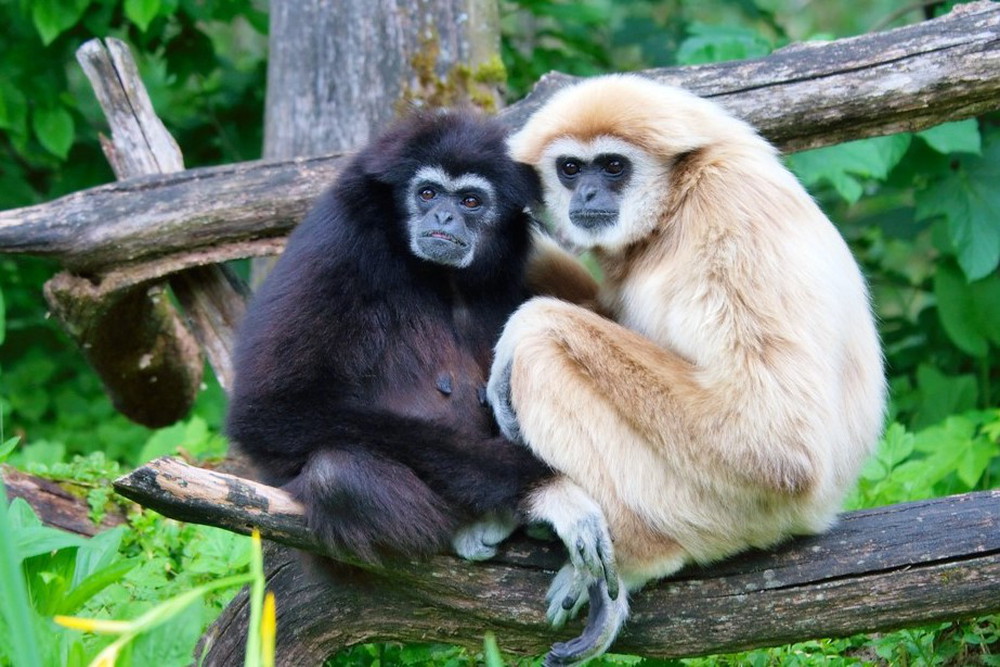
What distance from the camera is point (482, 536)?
3.43 m

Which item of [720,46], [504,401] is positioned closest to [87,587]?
[504,401]

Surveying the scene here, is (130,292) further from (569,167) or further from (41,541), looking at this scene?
(569,167)

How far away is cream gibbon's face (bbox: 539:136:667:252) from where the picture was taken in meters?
3.62

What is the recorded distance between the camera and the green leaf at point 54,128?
6074mm

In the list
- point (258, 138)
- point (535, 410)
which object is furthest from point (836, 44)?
point (258, 138)

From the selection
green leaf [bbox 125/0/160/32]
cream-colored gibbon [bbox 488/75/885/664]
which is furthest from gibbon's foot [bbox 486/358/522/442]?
green leaf [bbox 125/0/160/32]

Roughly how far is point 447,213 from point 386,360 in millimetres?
578

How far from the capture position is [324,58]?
568cm

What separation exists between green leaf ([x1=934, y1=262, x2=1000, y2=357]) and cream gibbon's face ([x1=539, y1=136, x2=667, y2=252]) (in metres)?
3.25

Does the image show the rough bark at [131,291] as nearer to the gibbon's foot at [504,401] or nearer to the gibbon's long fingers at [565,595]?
the gibbon's foot at [504,401]

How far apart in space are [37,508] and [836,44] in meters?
4.20

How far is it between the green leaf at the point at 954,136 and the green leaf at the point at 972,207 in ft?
1.45

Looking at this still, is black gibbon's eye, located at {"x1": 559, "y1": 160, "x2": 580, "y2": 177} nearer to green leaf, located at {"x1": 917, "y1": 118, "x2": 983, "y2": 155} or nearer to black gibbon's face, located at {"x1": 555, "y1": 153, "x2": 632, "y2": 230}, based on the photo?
black gibbon's face, located at {"x1": 555, "y1": 153, "x2": 632, "y2": 230}

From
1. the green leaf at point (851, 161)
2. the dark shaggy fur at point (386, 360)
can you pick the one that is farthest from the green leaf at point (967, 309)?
the dark shaggy fur at point (386, 360)
